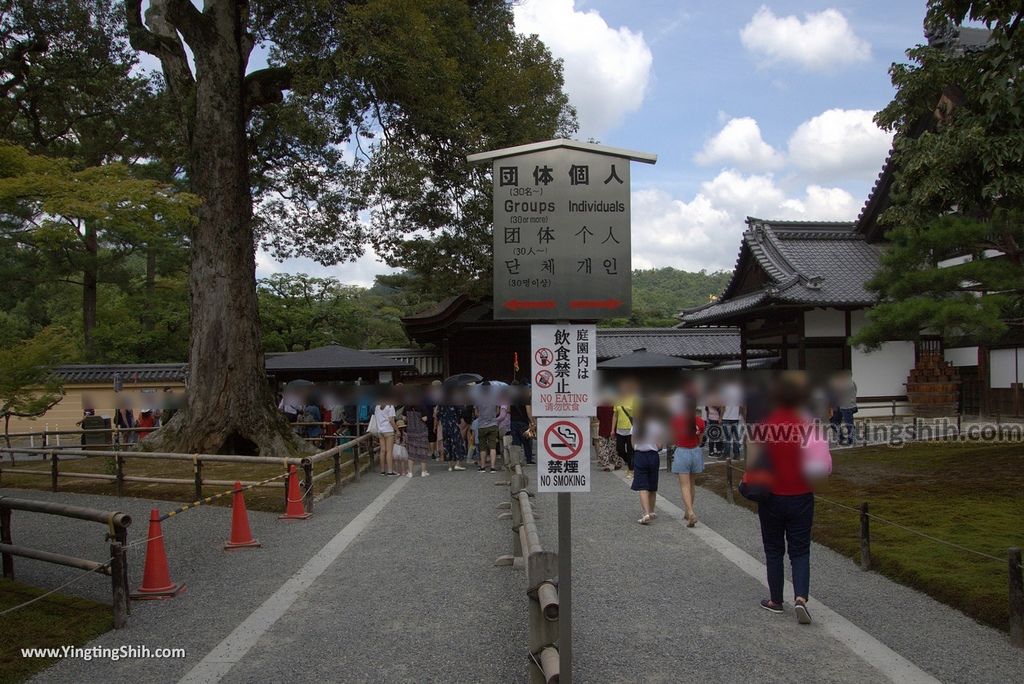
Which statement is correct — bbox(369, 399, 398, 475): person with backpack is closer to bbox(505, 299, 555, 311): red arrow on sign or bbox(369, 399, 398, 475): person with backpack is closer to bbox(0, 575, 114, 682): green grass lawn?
bbox(0, 575, 114, 682): green grass lawn

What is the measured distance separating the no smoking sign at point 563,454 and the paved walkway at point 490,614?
1.23 m

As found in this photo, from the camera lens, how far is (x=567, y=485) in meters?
4.18

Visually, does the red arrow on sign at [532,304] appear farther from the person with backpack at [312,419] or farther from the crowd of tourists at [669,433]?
the person with backpack at [312,419]

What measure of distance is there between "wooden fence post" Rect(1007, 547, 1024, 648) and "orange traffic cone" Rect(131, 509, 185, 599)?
20.3ft

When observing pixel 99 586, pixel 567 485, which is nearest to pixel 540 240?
pixel 567 485

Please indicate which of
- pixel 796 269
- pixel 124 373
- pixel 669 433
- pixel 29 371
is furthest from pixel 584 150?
pixel 124 373

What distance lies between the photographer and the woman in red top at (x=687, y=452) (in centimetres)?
873

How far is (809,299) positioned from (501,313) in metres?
15.1

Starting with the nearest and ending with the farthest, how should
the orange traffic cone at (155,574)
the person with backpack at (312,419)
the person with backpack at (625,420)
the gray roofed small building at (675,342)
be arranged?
1. the orange traffic cone at (155,574)
2. the person with backpack at (625,420)
3. the person with backpack at (312,419)
4. the gray roofed small building at (675,342)

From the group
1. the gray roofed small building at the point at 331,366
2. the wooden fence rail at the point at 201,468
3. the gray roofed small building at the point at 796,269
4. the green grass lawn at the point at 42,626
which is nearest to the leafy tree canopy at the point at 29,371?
the wooden fence rail at the point at 201,468

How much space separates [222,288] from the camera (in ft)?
49.6

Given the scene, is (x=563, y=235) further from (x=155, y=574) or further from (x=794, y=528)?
(x=155, y=574)

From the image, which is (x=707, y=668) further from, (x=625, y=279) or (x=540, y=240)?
(x=540, y=240)

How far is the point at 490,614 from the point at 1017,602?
3498 mm
